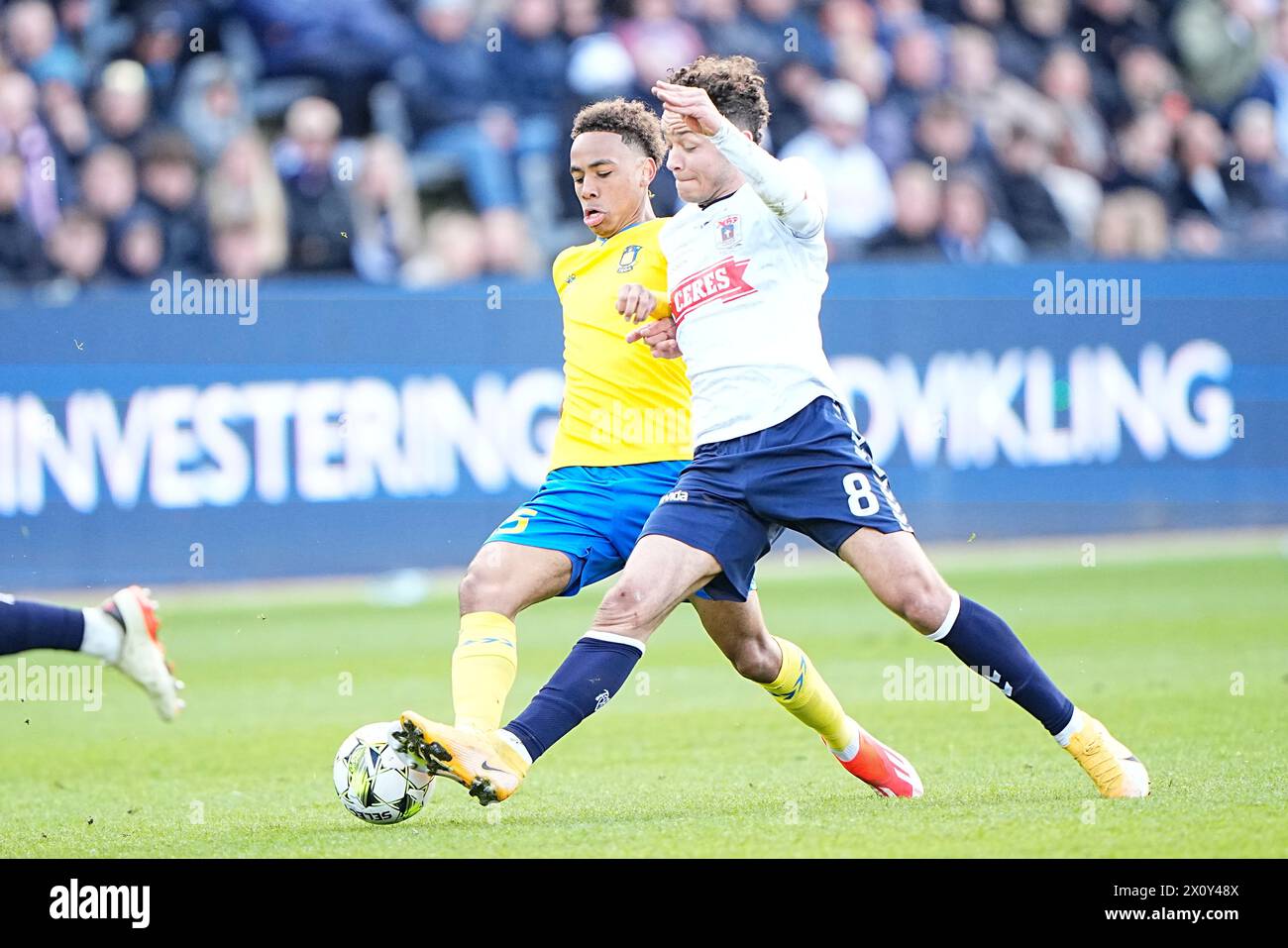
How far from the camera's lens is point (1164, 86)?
15805 millimetres

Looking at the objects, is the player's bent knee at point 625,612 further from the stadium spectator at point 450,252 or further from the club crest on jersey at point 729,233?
the stadium spectator at point 450,252

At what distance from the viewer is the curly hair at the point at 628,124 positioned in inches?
233

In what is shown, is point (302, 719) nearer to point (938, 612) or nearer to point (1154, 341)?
point (938, 612)

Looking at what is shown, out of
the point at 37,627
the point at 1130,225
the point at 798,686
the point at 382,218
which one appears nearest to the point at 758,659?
the point at 798,686

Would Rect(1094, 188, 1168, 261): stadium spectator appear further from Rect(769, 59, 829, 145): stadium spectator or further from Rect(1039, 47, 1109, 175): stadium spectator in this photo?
Rect(769, 59, 829, 145): stadium spectator

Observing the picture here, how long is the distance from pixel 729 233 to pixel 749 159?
0.39 meters

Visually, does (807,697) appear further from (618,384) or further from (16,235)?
(16,235)

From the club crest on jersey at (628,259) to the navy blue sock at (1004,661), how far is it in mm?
1509

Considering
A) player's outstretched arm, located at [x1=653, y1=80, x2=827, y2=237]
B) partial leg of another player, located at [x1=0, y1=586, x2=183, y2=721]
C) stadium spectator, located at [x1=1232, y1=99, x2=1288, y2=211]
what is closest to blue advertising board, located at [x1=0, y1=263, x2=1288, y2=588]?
stadium spectator, located at [x1=1232, y1=99, x2=1288, y2=211]

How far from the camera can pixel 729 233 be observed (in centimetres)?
548

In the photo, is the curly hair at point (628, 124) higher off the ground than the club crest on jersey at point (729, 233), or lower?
higher

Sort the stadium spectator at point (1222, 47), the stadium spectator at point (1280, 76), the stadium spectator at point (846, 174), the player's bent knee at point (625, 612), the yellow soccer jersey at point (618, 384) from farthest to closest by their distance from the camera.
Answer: the stadium spectator at point (1222, 47) < the stadium spectator at point (1280, 76) < the stadium spectator at point (846, 174) < the yellow soccer jersey at point (618, 384) < the player's bent knee at point (625, 612)

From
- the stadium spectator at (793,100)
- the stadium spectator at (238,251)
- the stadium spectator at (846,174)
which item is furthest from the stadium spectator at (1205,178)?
the stadium spectator at (238,251)
